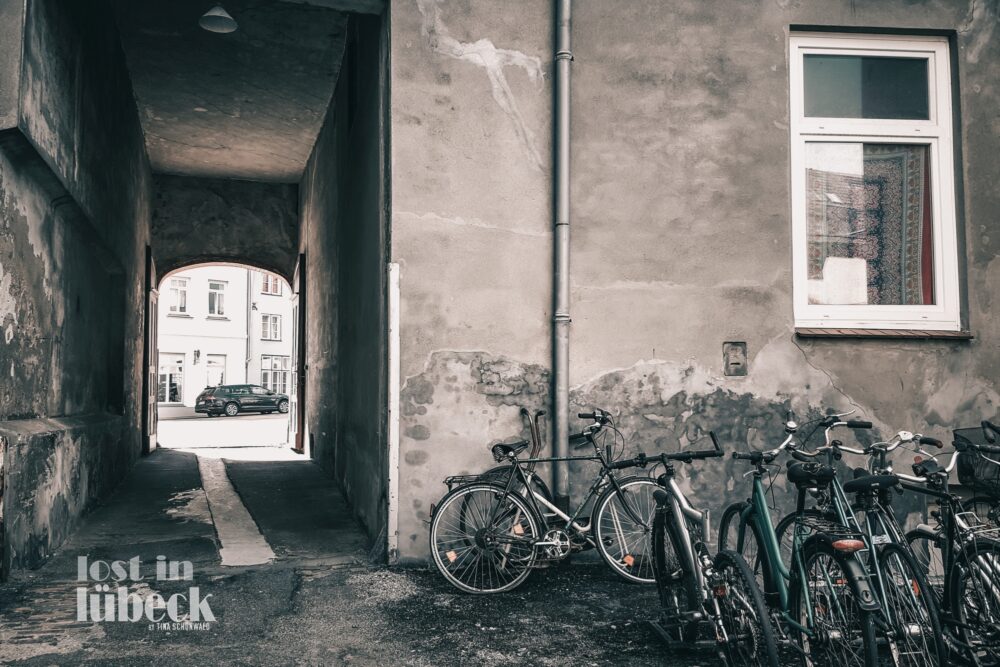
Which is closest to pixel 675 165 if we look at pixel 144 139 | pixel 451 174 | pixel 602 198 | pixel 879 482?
pixel 602 198

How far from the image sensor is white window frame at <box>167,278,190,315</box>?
36250mm

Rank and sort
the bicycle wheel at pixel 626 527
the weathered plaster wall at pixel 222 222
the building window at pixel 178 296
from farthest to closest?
the building window at pixel 178 296 < the weathered plaster wall at pixel 222 222 < the bicycle wheel at pixel 626 527

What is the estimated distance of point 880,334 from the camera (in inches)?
225

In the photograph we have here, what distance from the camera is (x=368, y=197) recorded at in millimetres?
6844

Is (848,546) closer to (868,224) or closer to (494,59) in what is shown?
(868,224)

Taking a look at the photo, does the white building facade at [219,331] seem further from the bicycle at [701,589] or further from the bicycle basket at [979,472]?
the bicycle basket at [979,472]

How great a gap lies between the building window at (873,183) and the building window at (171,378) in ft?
113

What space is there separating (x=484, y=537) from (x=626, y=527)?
3.24 feet

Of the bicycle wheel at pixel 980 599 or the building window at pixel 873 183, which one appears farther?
the building window at pixel 873 183

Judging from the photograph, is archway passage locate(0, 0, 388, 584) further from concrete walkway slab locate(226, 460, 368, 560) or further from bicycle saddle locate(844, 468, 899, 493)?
bicycle saddle locate(844, 468, 899, 493)

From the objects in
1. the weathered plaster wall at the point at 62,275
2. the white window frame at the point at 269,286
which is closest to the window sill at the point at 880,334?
the weathered plaster wall at the point at 62,275

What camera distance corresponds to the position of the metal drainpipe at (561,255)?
18.0 ft

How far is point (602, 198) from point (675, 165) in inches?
23.2

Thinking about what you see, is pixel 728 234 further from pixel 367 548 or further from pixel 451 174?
pixel 367 548
